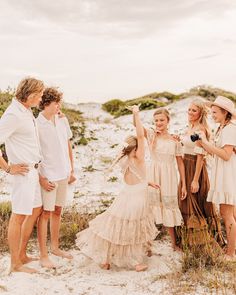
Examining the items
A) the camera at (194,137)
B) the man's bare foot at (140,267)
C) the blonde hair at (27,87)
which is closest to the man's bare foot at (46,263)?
the man's bare foot at (140,267)

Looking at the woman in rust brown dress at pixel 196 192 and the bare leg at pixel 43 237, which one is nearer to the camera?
the bare leg at pixel 43 237

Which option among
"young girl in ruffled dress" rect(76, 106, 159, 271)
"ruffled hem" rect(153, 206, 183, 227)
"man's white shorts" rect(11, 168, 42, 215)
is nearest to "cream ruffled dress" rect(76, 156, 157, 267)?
"young girl in ruffled dress" rect(76, 106, 159, 271)

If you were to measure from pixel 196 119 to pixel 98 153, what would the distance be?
20.9 ft

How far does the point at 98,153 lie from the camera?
463 inches

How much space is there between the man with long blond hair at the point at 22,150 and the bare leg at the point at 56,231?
67cm

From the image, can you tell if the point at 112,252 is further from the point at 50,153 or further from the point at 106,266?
the point at 50,153

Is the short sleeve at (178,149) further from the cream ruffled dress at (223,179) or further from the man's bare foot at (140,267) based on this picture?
the man's bare foot at (140,267)

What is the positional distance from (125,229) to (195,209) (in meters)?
0.98

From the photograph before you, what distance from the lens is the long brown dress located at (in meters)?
5.57

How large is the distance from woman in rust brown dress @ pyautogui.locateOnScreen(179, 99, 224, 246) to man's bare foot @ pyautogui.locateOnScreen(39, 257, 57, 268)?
4.86 ft

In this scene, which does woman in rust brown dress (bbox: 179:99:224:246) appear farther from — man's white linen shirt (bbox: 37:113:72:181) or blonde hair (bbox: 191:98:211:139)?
man's white linen shirt (bbox: 37:113:72:181)

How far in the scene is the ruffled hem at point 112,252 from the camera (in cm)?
527

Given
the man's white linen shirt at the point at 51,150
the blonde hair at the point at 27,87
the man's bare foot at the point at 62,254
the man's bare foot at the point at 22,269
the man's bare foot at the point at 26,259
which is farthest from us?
the man's bare foot at the point at 62,254

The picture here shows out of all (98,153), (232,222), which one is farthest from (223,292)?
(98,153)
